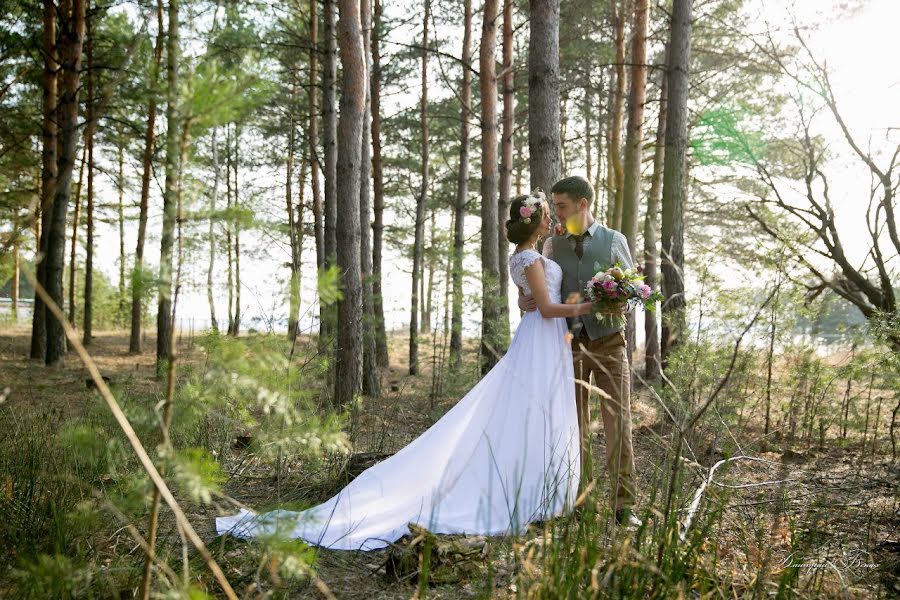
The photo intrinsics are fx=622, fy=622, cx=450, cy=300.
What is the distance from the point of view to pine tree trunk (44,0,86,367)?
10039 millimetres

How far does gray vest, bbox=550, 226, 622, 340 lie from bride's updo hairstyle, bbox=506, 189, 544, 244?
29 centimetres

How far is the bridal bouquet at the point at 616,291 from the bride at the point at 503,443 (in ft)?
0.29

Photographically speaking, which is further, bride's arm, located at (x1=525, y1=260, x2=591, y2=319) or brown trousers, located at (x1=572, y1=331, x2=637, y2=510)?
bride's arm, located at (x1=525, y1=260, x2=591, y2=319)

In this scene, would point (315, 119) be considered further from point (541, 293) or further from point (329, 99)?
point (541, 293)

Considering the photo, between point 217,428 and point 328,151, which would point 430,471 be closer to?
point 217,428

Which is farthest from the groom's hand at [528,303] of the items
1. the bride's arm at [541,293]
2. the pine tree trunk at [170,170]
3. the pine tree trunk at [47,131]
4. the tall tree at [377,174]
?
the pine tree trunk at [47,131]

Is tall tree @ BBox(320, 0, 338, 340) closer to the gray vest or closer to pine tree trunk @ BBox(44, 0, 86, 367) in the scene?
pine tree trunk @ BBox(44, 0, 86, 367)

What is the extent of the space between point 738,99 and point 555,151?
958cm

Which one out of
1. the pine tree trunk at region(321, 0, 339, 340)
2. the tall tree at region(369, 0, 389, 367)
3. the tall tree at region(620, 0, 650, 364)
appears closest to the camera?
the pine tree trunk at region(321, 0, 339, 340)

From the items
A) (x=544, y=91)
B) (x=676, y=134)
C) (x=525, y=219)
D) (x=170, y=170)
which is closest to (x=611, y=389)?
(x=525, y=219)

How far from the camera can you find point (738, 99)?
1315 centimetres

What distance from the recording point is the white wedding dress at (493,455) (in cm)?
334

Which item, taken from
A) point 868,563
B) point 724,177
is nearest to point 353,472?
point 868,563

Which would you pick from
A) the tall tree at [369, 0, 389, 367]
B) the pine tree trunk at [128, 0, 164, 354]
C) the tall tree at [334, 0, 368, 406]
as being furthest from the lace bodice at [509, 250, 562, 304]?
the tall tree at [369, 0, 389, 367]
